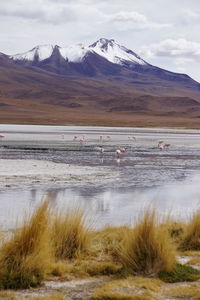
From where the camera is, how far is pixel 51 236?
745 cm

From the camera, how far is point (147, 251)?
684 centimetres

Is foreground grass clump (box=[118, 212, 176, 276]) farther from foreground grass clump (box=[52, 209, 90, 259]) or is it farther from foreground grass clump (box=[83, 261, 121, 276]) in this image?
foreground grass clump (box=[52, 209, 90, 259])

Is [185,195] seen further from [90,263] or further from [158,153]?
[158,153]

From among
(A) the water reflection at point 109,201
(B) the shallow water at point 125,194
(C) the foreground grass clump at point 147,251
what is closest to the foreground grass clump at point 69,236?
(C) the foreground grass clump at point 147,251

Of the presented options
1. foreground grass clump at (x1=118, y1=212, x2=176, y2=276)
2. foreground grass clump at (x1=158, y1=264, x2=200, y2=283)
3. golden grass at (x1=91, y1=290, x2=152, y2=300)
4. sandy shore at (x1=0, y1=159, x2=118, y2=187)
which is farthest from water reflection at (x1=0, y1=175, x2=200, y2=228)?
golden grass at (x1=91, y1=290, x2=152, y2=300)

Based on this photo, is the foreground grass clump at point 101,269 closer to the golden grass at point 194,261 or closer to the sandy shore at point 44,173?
the golden grass at point 194,261

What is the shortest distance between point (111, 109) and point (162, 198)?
138m

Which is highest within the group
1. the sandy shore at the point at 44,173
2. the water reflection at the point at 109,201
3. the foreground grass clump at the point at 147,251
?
the foreground grass clump at the point at 147,251

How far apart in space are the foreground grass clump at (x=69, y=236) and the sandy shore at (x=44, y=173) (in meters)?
8.85

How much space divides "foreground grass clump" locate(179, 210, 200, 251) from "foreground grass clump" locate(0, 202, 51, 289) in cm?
260

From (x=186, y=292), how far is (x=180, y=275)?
0.63 m

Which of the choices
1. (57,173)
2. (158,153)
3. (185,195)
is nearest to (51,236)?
(185,195)

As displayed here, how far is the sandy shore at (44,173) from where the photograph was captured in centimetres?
1764

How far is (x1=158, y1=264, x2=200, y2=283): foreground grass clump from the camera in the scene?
256 inches
